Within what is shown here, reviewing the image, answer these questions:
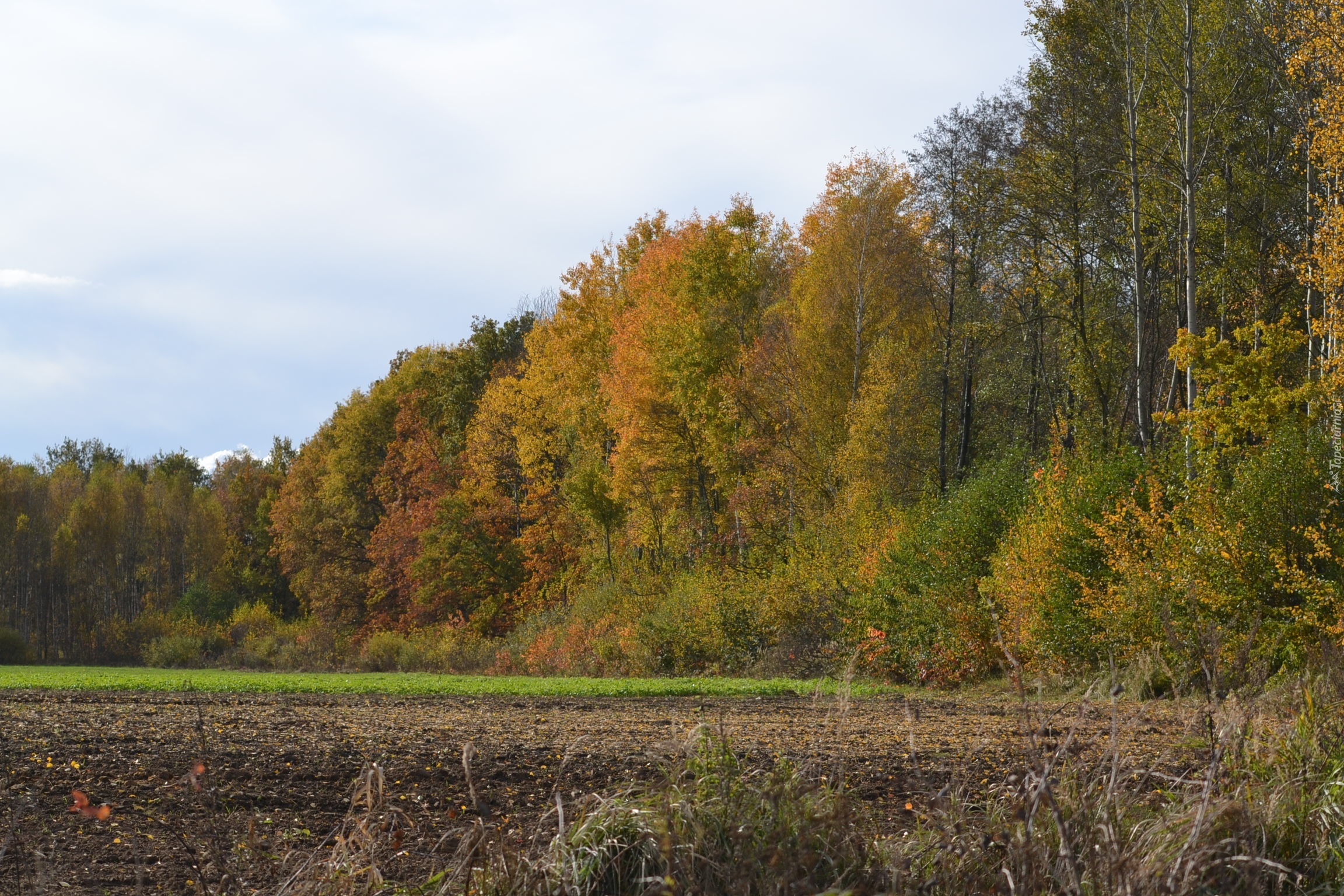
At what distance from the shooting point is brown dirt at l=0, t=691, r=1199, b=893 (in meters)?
5.24

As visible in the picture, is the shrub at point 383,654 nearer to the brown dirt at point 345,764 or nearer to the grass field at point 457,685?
the grass field at point 457,685

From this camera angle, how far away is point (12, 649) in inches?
1849

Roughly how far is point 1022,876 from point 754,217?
3136 cm

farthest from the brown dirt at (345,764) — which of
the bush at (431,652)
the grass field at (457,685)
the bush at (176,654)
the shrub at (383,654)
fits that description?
the bush at (176,654)

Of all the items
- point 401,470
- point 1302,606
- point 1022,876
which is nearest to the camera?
point 1022,876

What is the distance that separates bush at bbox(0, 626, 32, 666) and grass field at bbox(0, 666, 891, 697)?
23556mm

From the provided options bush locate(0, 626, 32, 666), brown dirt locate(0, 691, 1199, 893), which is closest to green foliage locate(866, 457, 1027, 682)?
brown dirt locate(0, 691, 1199, 893)

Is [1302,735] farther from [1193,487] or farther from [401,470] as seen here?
[401,470]

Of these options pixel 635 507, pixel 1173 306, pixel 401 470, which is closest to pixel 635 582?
pixel 635 507

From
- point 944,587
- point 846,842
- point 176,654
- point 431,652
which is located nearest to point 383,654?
point 431,652

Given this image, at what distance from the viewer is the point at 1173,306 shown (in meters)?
26.7

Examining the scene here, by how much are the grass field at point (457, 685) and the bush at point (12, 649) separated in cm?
2356

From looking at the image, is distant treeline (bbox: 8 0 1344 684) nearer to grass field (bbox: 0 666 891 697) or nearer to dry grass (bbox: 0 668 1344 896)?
dry grass (bbox: 0 668 1344 896)

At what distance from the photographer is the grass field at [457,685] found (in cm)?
1919
